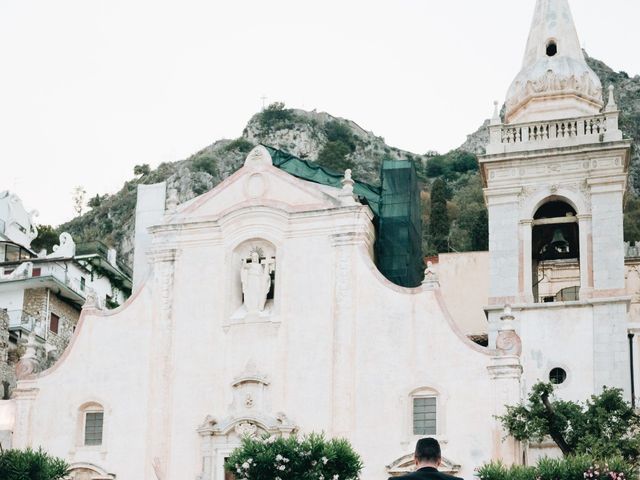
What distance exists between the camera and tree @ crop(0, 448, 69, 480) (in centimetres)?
2984

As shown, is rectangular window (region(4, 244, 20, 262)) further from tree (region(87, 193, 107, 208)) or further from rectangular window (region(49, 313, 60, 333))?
tree (region(87, 193, 107, 208))

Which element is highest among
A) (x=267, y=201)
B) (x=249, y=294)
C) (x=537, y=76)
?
(x=537, y=76)

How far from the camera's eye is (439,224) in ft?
256

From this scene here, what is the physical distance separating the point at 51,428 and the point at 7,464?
204 inches

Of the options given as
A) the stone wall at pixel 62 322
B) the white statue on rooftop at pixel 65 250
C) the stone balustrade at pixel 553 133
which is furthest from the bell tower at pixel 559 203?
the white statue on rooftop at pixel 65 250

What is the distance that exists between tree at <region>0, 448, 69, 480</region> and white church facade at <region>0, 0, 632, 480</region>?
357 centimetres

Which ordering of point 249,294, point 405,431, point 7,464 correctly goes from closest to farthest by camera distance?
point 7,464 → point 405,431 → point 249,294

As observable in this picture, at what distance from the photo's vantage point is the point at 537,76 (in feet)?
124

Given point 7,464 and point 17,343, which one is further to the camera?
point 17,343

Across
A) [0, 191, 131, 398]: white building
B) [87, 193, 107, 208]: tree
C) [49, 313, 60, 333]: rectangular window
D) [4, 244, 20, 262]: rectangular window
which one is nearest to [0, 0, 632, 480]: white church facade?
[0, 191, 131, 398]: white building

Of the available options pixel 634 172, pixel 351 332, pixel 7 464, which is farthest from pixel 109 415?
pixel 634 172

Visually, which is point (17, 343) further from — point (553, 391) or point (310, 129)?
point (310, 129)

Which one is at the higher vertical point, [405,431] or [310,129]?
[310,129]

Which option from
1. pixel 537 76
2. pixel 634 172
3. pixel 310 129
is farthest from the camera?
pixel 310 129
